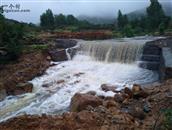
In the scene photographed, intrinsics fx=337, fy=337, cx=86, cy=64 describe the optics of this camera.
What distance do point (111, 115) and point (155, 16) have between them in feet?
107

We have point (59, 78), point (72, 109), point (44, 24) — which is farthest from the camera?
point (44, 24)

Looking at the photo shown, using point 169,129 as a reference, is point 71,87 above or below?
below

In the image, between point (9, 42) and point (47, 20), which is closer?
point (9, 42)

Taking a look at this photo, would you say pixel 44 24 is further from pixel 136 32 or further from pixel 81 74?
pixel 81 74

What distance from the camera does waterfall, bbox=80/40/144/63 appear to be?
2322 centimetres

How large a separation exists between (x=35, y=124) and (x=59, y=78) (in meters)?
9.20

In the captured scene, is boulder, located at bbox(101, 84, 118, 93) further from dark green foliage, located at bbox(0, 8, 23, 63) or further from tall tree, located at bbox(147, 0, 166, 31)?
tall tree, located at bbox(147, 0, 166, 31)

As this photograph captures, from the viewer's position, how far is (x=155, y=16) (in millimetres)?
42969

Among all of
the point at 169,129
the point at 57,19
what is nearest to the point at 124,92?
the point at 169,129

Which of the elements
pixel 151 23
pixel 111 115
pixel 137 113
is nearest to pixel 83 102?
pixel 111 115

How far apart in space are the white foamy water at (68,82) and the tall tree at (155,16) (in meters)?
18.5

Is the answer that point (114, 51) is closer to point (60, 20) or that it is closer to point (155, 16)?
point (155, 16)

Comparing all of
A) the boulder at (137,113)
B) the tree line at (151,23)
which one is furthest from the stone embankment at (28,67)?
the tree line at (151,23)

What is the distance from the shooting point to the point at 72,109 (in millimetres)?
14680
